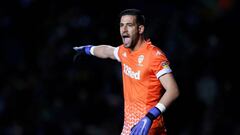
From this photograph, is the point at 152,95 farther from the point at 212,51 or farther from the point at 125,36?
the point at 212,51

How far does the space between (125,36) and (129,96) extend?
72cm

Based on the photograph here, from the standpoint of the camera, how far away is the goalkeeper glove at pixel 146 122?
6293 millimetres

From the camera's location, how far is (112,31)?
39.8ft

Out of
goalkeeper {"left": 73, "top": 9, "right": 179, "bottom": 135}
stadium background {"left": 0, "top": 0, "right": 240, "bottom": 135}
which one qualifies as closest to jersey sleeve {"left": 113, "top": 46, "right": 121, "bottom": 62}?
goalkeeper {"left": 73, "top": 9, "right": 179, "bottom": 135}

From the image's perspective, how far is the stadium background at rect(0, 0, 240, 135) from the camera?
10406mm

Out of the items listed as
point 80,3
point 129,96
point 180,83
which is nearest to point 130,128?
point 129,96

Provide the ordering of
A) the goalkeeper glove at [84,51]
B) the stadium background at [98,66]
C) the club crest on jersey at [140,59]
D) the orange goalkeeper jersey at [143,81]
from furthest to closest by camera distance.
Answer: the stadium background at [98,66]
the goalkeeper glove at [84,51]
the club crest on jersey at [140,59]
the orange goalkeeper jersey at [143,81]

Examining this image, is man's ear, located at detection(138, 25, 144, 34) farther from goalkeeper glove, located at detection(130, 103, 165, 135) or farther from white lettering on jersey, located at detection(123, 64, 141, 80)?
goalkeeper glove, located at detection(130, 103, 165, 135)

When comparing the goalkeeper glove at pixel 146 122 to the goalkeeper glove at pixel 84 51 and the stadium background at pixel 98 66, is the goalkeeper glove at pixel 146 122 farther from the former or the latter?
the stadium background at pixel 98 66

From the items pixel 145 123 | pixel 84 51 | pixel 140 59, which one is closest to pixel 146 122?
pixel 145 123

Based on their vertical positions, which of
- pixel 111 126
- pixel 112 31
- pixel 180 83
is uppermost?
pixel 112 31

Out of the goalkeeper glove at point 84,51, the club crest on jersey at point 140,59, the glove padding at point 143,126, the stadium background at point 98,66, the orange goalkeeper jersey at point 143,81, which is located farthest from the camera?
the stadium background at point 98,66

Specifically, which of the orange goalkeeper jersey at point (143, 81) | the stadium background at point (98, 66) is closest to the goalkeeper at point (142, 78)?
the orange goalkeeper jersey at point (143, 81)

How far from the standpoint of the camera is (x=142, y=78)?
6.73m
